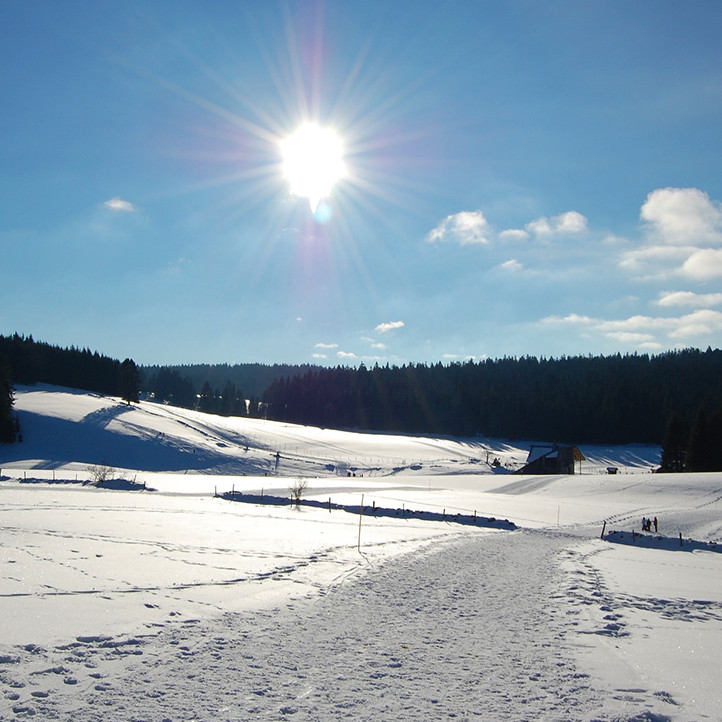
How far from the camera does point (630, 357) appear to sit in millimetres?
181000

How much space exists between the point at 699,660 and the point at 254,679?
298 inches

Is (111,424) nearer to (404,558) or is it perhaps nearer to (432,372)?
(404,558)

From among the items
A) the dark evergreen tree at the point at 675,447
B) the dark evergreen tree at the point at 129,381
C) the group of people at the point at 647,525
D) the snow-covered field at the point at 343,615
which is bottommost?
the group of people at the point at 647,525

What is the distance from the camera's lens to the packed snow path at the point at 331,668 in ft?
22.5

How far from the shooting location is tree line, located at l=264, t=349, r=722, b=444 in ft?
383

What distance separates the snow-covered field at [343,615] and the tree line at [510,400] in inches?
3459

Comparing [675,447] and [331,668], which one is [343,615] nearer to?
[331,668]

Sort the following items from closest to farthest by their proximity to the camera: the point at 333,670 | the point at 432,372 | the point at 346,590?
the point at 333,670
the point at 346,590
the point at 432,372

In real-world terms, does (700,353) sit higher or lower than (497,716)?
higher

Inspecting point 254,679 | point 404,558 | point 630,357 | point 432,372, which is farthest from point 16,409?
point 630,357

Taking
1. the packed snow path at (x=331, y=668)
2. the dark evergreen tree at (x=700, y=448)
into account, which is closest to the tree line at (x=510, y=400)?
the dark evergreen tree at (x=700, y=448)

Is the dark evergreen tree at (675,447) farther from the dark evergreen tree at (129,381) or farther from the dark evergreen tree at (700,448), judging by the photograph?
the dark evergreen tree at (129,381)

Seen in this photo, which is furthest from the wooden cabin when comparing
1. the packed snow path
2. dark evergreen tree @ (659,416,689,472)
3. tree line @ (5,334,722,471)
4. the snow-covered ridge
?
the packed snow path

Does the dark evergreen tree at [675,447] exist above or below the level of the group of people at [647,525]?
above
